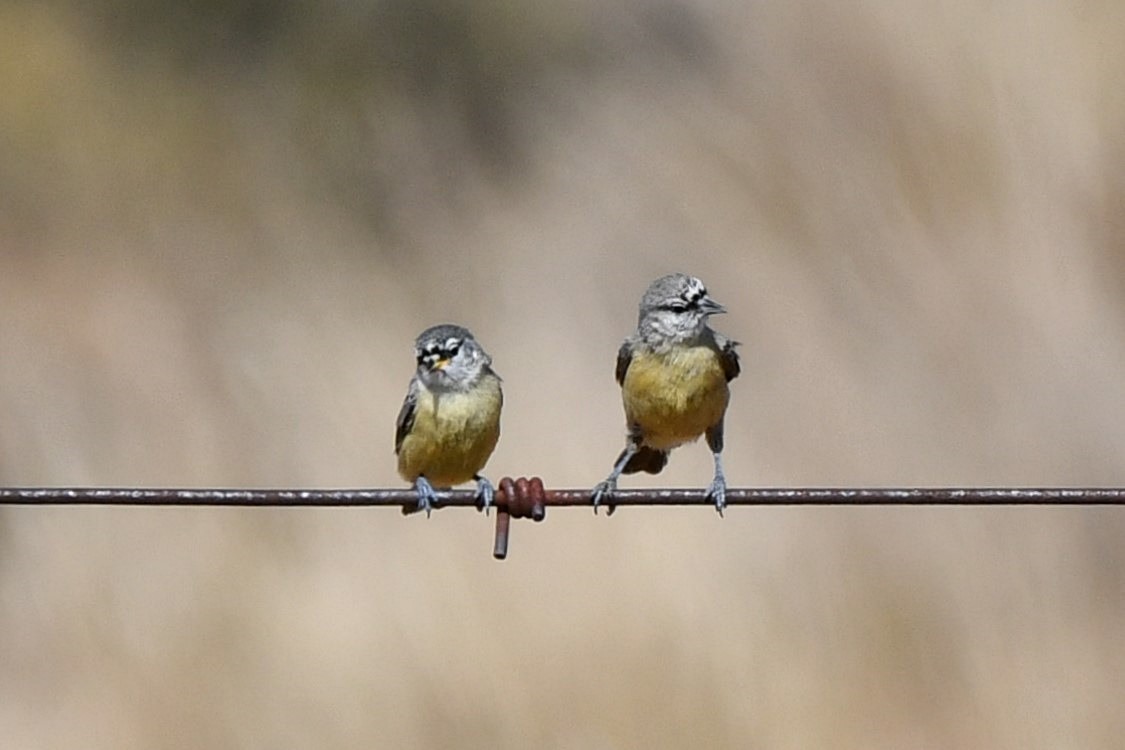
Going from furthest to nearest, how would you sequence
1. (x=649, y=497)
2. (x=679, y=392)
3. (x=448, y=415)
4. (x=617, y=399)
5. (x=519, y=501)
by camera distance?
(x=617, y=399) → (x=448, y=415) → (x=679, y=392) → (x=519, y=501) → (x=649, y=497)

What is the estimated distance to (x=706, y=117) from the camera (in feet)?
34.6

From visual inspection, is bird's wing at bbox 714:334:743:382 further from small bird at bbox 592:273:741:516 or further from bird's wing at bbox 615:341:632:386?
bird's wing at bbox 615:341:632:386

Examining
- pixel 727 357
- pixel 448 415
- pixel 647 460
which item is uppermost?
pixel 727 357

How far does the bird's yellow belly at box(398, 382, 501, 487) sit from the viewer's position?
20.6 ft

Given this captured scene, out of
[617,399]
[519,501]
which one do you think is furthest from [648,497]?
[617,399]

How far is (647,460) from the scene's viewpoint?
6730 millimetres

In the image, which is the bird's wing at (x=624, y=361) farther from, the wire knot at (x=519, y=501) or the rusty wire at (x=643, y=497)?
the rusty wire at (x=643, y=497)

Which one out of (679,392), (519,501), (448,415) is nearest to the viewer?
(519,501)

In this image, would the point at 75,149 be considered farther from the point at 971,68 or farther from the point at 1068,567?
the point at 1068,567

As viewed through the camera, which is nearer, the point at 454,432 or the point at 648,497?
the point at 648,497

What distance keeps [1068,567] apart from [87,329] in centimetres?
654

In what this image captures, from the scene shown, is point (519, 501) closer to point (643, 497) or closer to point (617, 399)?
point (643, 497)

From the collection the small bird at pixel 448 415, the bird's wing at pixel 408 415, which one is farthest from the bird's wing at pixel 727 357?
the bird's wing at pixel 408 415

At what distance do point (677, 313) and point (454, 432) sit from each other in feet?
3.46
